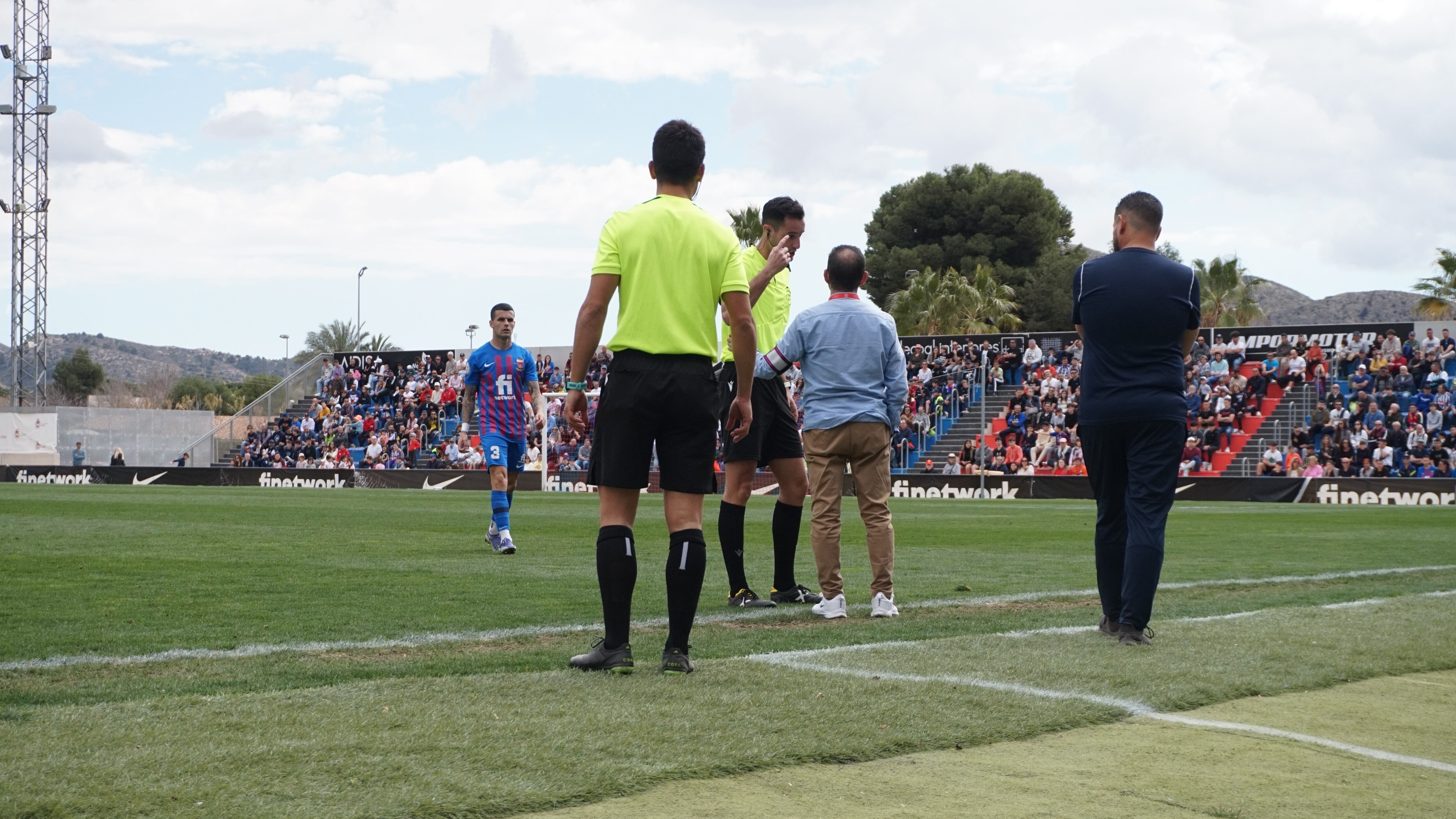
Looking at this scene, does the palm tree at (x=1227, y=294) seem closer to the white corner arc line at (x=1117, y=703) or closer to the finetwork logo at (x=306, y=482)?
the finetwork logo at (x=306, y=482)

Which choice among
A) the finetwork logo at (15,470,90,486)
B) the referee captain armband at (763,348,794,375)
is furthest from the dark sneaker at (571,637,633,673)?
the finetwork logo at (15,470,90,486)

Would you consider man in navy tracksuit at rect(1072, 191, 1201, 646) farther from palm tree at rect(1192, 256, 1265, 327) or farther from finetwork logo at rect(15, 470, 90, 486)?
palm tree at rect(1192, 256, 1265, 327)

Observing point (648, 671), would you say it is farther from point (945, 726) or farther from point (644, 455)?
point (945, 726)

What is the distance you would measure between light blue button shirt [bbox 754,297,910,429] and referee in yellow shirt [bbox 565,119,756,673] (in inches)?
78.9

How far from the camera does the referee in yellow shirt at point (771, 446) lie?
7008 mm

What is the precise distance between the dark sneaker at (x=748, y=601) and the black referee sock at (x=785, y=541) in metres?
0.18

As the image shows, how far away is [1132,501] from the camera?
5.68 m

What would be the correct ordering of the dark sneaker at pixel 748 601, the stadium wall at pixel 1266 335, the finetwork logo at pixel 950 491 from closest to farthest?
the dark sneaker at pixel 748 601 < the finetwork logo at pixel 950 491 < the stadium wall at pixel 1266 335

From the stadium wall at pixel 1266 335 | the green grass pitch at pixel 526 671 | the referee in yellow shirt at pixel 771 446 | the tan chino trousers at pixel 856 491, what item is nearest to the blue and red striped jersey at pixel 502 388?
the green grass pitch at pixel 526 671

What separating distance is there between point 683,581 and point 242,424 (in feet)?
140

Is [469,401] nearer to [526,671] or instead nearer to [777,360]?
[777,360]

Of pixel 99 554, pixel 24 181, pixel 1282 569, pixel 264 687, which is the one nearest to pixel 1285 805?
pixel 264 687

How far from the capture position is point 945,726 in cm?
366

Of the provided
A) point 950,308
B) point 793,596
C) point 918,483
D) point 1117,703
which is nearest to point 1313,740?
point 1117,703
